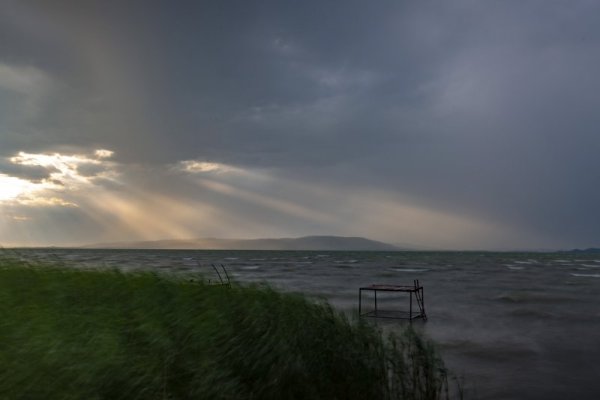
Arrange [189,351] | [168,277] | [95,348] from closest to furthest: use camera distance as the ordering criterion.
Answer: [95,348], [189,351], [168,277]

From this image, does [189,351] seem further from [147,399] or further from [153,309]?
[153,309]

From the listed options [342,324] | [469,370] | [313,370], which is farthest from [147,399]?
[469,370]

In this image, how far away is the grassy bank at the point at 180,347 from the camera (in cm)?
748

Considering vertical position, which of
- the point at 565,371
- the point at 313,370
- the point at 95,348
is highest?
the point at 95,348

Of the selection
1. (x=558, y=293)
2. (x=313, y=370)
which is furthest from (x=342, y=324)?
(x=558, y=293)

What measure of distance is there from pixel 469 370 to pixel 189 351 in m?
11.8

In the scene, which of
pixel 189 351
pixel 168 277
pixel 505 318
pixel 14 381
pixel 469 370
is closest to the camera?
pixel 14 381

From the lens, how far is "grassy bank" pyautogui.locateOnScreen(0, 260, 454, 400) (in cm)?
748

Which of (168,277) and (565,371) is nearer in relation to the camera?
(168,277)

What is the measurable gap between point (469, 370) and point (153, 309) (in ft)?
37.8

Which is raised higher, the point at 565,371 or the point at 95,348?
the point at 95,348

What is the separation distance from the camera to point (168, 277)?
15547 mm

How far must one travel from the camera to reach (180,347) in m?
9.14

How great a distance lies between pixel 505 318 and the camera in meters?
30.8
